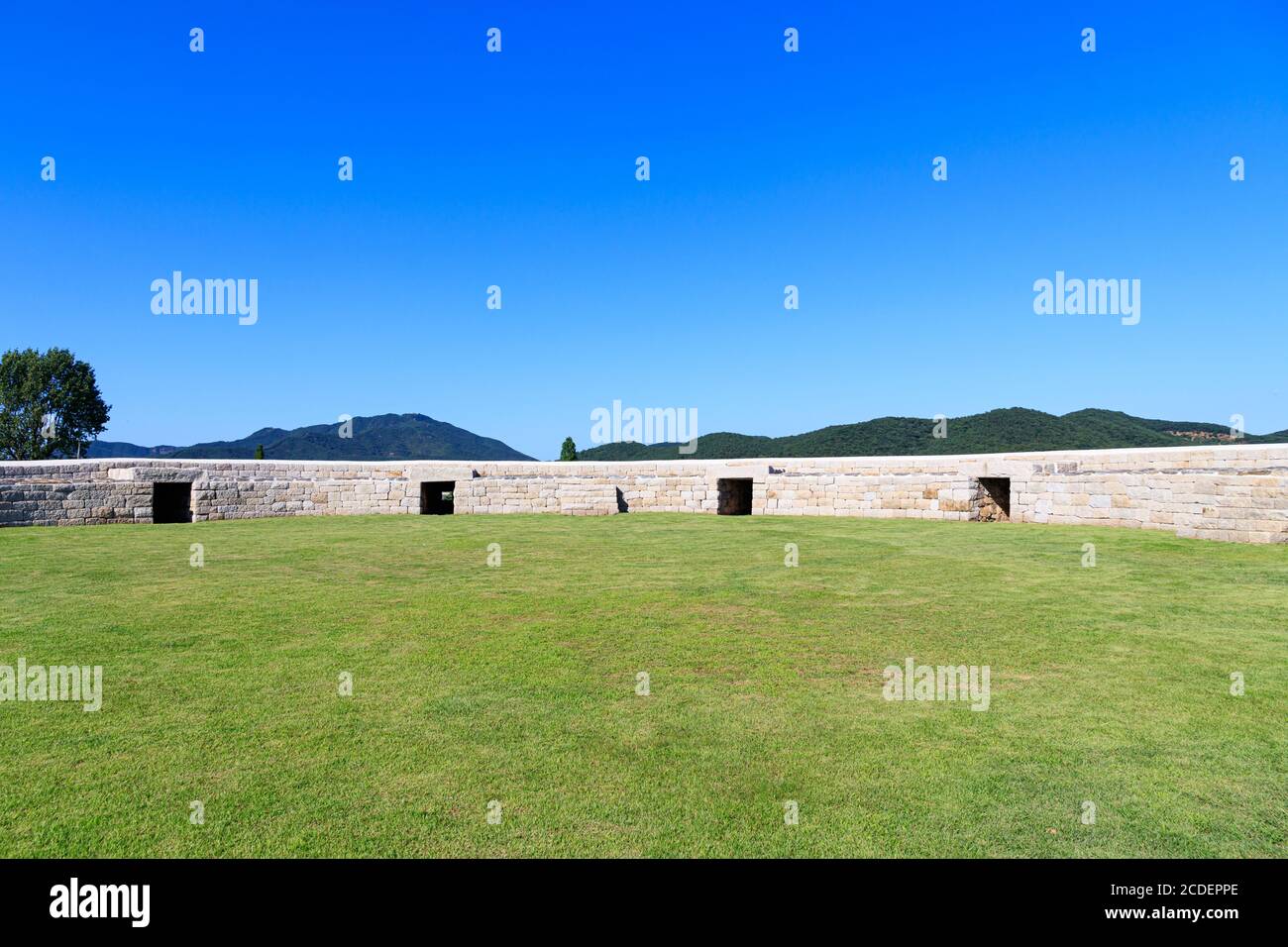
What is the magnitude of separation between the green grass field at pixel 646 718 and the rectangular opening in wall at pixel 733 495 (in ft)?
40.0

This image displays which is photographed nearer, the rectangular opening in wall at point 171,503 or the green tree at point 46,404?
the rectangular opening in wall at point 171,503

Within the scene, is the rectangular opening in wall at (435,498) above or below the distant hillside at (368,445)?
below

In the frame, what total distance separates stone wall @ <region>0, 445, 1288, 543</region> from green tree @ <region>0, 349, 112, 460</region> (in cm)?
4680

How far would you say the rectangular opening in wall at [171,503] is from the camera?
66.9 feet

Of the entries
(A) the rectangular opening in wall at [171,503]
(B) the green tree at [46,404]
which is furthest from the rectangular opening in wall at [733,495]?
(B) the green tree at [46,404]

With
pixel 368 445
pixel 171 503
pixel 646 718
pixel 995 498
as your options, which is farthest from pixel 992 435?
pixel 368 445

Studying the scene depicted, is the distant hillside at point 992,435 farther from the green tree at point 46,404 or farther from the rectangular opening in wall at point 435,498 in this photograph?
the green tree at point 46,404

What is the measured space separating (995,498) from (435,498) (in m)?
16.6

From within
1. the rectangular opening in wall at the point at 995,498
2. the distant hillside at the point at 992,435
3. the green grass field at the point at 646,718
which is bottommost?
the green grass field at the point at 646,718

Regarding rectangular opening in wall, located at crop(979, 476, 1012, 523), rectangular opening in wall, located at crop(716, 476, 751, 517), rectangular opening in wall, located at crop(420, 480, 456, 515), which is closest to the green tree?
rectangular opening in wall, located at crop(420, 480, 456, 515)

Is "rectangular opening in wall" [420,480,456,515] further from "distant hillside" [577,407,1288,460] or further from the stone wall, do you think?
"distant hillside" [577,407,1288,460]

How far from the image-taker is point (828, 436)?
2378 inches
